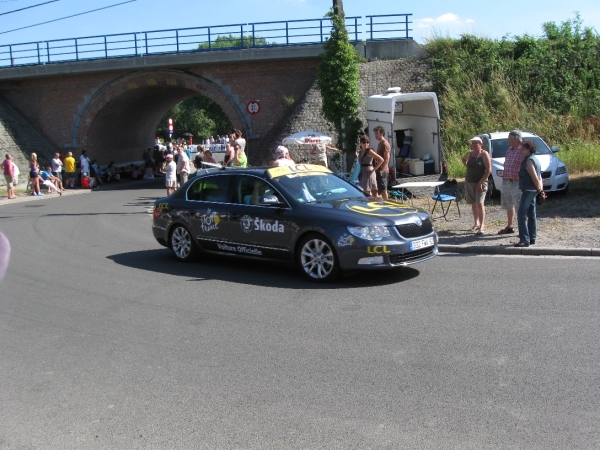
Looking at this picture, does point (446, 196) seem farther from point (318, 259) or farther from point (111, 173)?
point (111, 173)

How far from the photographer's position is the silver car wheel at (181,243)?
36.9ft

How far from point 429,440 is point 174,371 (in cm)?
251

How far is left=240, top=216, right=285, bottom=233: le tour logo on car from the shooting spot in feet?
32.1

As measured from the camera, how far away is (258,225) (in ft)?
33.1

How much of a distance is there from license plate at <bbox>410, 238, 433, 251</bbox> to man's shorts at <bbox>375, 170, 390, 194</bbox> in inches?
A: 204

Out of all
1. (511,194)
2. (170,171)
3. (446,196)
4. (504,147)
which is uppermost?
(504,147)

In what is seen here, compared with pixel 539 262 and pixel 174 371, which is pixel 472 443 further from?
pixel 539 262

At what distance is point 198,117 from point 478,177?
230 ft

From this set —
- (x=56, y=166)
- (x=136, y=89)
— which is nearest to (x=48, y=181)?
(x=56, y=166)

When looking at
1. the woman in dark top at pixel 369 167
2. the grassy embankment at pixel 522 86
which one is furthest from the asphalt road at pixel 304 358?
the grassy embankment at pixel 522 86

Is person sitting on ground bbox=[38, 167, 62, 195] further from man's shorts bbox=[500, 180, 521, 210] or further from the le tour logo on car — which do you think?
man's shorts bbox=[500, 180, 521, 210]

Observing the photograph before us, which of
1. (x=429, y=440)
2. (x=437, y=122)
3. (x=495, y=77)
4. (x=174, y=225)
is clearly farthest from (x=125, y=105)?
(x=429, y=440)

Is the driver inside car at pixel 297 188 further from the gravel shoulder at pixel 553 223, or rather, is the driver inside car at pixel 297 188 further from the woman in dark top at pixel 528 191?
the woman in dark top at pixel 528 191

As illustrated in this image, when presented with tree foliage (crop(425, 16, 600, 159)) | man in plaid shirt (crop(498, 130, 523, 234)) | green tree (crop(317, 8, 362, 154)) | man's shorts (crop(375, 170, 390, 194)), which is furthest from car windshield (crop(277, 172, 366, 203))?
tree foliage (crop(425, 16, 600, 159))
